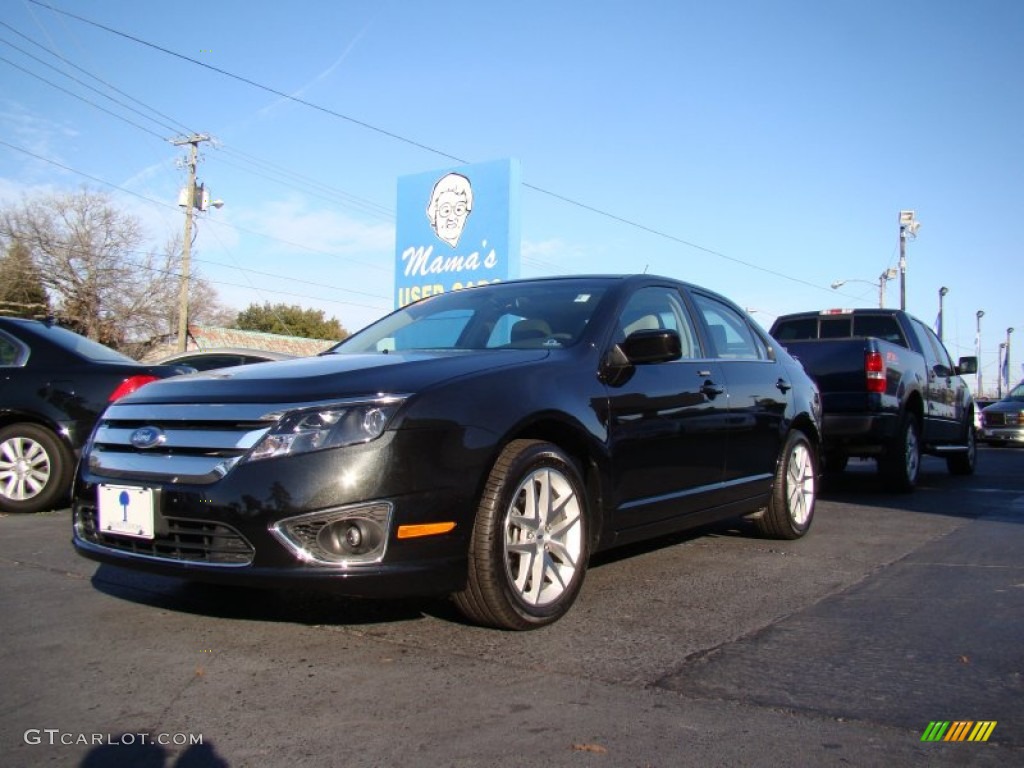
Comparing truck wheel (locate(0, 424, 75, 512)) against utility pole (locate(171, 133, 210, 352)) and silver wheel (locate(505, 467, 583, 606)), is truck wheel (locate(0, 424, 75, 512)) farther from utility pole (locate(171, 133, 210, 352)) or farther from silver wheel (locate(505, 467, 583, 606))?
utility pole (locate(171, 133, 210, 352))

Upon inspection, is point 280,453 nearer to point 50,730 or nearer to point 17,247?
point 50,730

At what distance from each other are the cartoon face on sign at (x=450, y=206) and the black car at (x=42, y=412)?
1050cm

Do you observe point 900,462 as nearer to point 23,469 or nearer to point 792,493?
point 792,493

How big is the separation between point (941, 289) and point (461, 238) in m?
42.9

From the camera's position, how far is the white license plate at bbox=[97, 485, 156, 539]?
3281mm

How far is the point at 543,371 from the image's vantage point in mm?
3740

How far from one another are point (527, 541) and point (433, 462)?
60 cm

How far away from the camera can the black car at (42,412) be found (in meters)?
6.50

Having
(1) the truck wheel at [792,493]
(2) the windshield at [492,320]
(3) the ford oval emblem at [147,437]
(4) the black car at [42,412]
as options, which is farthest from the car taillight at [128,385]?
(1) the truck wheel at [792,493]

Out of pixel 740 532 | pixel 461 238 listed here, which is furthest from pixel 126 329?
pixel 740 532

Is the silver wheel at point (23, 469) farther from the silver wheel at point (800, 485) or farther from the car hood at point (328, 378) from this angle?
the silver wheel at point (800, 485)

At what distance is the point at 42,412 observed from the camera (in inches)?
256

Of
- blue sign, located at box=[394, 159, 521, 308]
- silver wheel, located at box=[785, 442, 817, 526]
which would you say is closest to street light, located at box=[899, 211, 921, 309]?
blue sign, located at box=[394, 159, 521, 308]

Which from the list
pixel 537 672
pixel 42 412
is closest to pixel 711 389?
pixel 537 672
